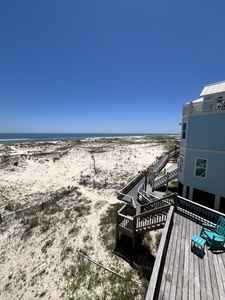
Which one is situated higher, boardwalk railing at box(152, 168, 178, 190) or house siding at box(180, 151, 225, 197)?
house siding at box(180, 151, 225, 197)

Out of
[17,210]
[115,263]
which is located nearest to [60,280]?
[115,263]

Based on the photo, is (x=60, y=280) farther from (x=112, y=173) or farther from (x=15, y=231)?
(x=112, y=173)

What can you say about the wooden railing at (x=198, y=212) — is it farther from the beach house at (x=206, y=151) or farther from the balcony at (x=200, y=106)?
the balcony at (x=200, y=106)

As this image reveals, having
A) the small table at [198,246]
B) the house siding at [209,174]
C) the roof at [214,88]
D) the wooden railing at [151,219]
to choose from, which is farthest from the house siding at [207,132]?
the small table at [198,246]

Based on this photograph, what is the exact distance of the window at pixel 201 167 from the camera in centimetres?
1072

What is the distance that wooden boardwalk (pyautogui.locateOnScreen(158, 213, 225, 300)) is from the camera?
419 cm

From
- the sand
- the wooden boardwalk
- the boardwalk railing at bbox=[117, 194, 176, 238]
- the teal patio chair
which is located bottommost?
the sand

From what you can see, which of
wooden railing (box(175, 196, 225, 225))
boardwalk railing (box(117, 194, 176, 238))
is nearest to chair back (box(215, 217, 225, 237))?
wooden railing (box(175, 196, 225, 225))

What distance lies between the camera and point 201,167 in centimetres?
1095

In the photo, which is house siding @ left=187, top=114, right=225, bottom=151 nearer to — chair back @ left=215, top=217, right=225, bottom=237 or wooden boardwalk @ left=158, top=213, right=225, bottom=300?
chair back @ left=215, top=217, right=225, bottom=237

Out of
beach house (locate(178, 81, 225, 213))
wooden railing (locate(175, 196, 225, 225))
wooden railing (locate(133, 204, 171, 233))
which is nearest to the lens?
wooden railing (locate(175, 196, 225, 225))

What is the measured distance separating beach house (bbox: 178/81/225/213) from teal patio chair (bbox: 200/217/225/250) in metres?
3.79

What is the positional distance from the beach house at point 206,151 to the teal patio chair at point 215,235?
379 cm

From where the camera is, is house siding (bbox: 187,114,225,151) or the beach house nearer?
house siding (bbox: 187,114,225,151)
